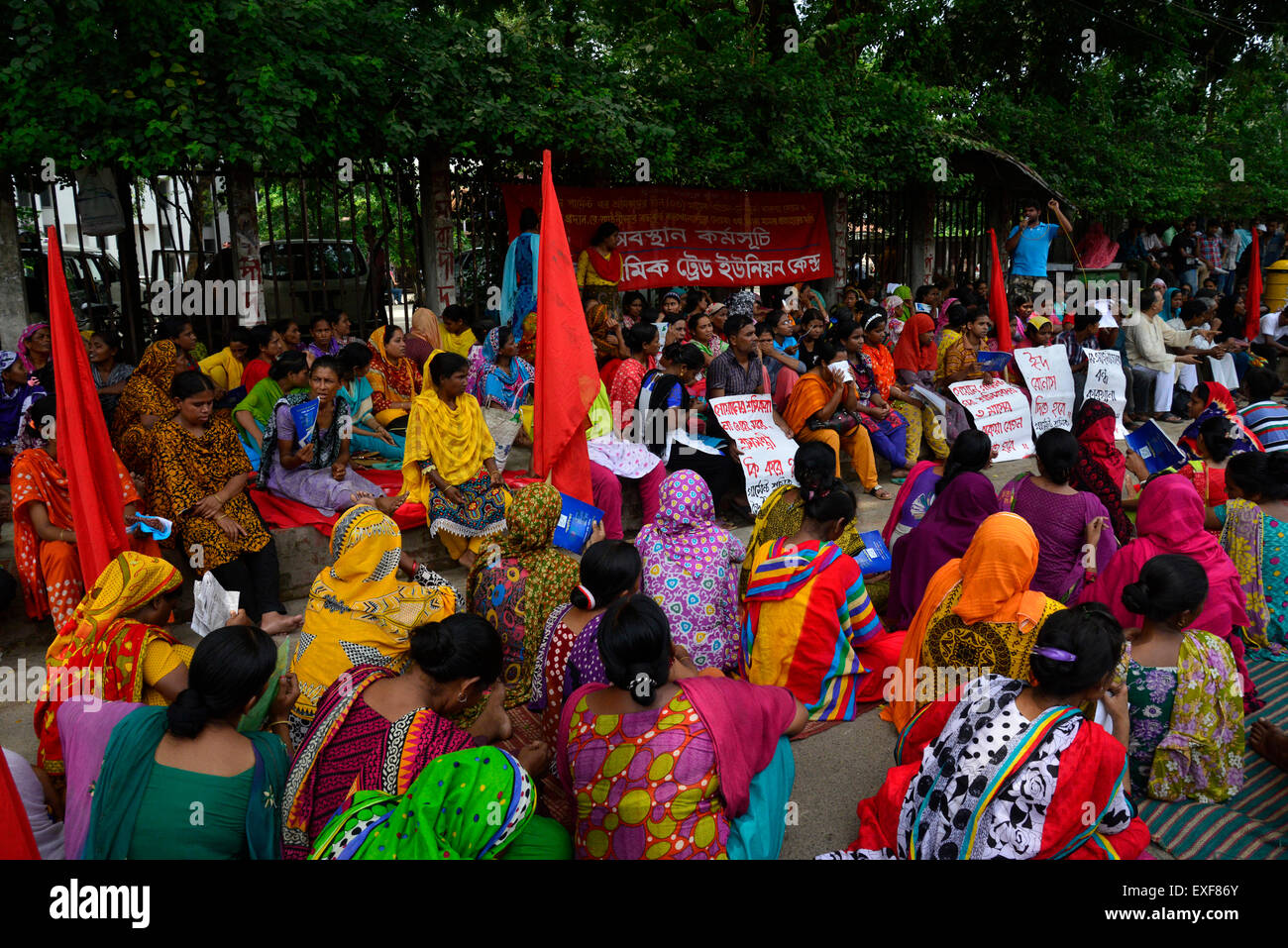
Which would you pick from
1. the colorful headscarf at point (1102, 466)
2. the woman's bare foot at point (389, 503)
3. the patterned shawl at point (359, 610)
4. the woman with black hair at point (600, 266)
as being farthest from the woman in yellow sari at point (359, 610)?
the woman with black hair at point (600, 266)

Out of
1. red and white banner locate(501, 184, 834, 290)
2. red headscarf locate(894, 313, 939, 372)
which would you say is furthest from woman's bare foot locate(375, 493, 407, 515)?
red headscarf locate(894, 313, 939, 372)

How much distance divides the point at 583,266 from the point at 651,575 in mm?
6279

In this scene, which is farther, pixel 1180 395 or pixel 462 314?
pixel 1180 395

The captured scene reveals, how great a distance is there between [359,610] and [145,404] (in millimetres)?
3093

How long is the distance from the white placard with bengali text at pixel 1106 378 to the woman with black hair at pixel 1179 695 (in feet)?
21.9

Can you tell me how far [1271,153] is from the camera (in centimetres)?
→ 1780

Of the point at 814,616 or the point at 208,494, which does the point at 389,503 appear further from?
the point at 814,616

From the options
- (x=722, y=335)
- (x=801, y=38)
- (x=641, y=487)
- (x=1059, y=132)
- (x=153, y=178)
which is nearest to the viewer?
(x=641, y=487)

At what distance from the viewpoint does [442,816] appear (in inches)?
90.4

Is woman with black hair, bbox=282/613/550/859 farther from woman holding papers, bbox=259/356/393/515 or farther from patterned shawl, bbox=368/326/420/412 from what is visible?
patterned shawl, bbox=368/326/420/412

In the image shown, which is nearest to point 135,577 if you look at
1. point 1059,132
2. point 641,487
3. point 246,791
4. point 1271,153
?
point 246,791

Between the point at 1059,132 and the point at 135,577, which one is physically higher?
the point at 1059,132

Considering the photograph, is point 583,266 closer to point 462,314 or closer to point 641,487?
point 462,314

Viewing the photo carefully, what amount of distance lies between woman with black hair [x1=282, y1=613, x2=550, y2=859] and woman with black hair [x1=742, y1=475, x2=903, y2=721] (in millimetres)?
1542
